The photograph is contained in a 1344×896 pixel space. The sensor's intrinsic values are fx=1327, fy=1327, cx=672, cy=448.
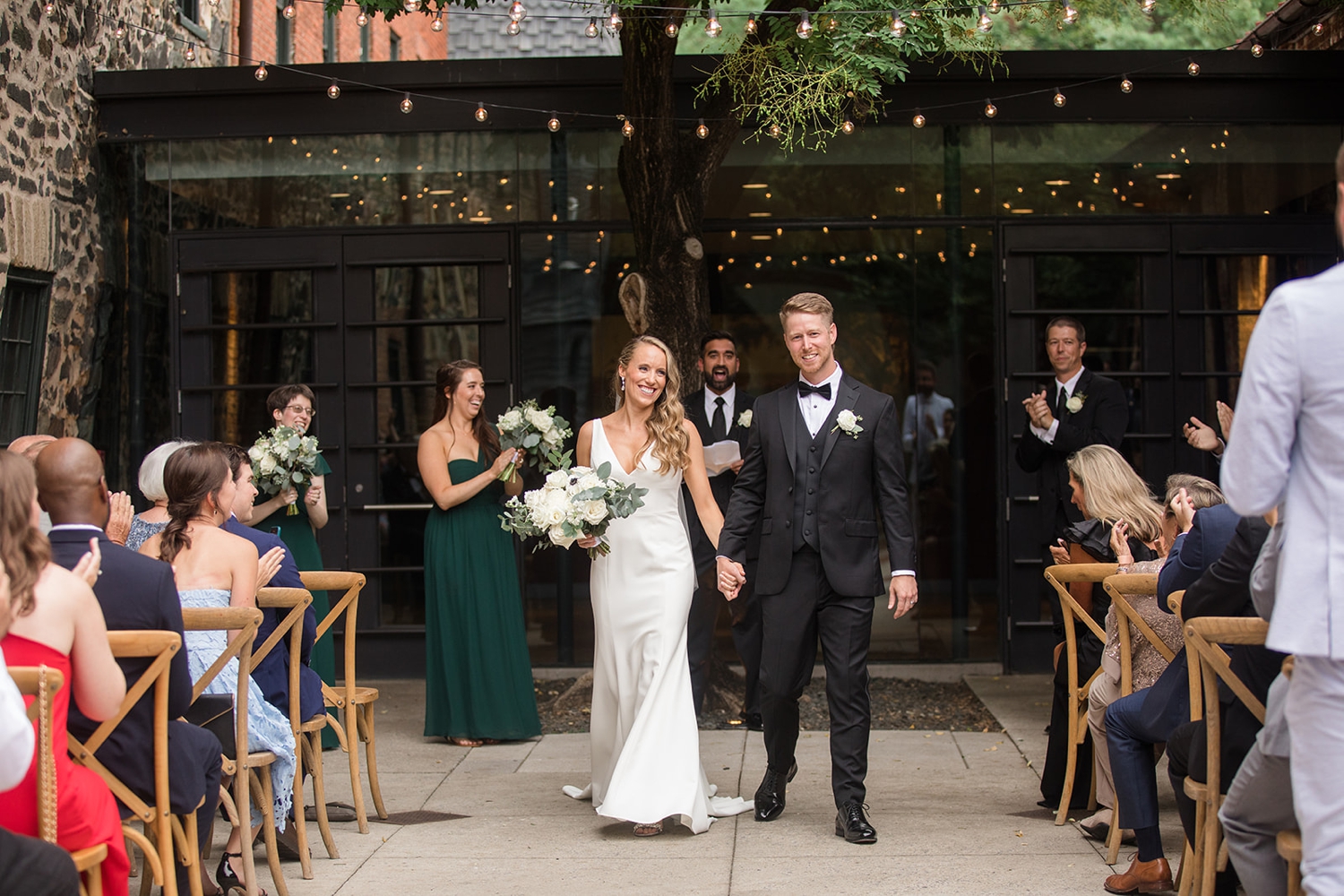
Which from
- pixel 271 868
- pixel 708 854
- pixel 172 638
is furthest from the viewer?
pixel 708 854

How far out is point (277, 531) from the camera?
252 inches

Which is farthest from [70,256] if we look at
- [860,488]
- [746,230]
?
[860,488]

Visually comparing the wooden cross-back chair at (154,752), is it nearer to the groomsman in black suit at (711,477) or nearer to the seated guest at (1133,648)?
the seated guest at (1133,648)

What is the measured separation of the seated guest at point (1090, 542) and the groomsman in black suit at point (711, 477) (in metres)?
2.14

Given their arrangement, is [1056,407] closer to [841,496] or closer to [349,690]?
[841,496]

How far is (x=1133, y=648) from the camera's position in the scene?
4.77 metres

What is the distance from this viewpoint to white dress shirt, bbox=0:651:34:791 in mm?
2623

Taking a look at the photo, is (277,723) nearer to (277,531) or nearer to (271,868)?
(271,868)

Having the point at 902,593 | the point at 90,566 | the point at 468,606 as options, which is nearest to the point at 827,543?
the point at 902,593

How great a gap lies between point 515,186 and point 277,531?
3.38 metres

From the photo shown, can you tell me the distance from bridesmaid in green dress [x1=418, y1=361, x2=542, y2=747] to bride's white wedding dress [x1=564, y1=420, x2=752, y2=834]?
151cm

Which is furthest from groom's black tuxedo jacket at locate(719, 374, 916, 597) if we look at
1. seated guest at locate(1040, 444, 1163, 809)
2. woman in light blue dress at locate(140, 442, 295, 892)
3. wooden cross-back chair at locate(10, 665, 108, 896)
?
wooden cross-back chair at locate(10, 665, 108, 896)

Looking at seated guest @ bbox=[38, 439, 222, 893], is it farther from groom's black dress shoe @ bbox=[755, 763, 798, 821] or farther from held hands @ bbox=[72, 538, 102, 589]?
groom's black dress shoe @ bbox=[755, 763, 798, 821]

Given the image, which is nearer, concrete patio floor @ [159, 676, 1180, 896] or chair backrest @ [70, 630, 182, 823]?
chair backrest @ [70, 630, 182, 823]
